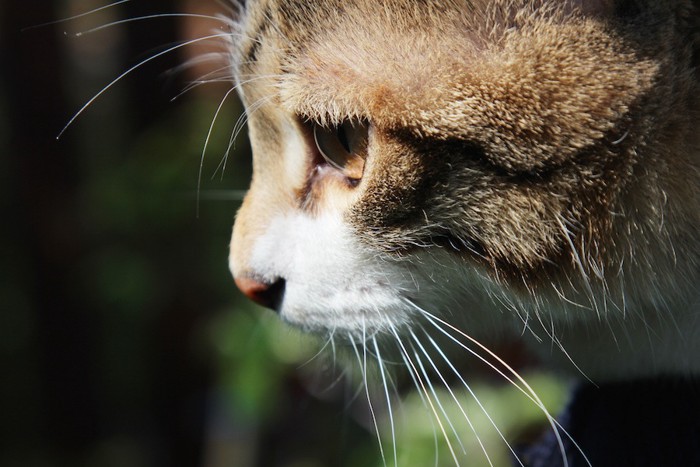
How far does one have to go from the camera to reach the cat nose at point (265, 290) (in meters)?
0.75

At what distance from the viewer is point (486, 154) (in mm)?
583

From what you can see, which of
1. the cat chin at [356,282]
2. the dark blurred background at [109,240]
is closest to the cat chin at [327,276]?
the cat chin at [356,282]

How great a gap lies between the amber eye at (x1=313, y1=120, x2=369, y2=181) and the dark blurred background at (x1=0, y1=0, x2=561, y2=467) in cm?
102

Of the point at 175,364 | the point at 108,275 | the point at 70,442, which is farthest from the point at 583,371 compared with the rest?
the point at 70,442

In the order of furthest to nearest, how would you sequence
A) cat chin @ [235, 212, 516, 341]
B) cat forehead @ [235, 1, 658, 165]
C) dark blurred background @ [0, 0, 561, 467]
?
1. dark blurred background @ [0, 0, 561, 467]
2. cat chin @ [235, 212, 516, 341]
3. cat forehead @ [235, 1, 658, 165]

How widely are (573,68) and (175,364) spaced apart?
1.72 metres

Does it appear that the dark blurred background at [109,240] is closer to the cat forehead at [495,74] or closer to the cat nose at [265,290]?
the cat nose at [265,290]

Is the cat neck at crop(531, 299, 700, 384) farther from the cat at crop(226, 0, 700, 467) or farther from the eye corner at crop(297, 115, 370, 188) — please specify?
the eye corner at crop(297, 115, 370, 188)

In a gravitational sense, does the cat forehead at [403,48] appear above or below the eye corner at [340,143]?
above

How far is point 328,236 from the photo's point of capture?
689mm

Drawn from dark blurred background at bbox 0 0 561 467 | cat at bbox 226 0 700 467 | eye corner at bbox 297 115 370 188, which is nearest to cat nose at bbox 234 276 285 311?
cat at bbox 226 0 700 467

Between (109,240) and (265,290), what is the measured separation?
4.18 ft

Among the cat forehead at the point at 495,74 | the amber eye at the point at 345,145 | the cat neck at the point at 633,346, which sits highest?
the cat forehead at the point at 495,74

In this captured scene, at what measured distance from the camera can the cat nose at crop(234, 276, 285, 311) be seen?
75 cm
